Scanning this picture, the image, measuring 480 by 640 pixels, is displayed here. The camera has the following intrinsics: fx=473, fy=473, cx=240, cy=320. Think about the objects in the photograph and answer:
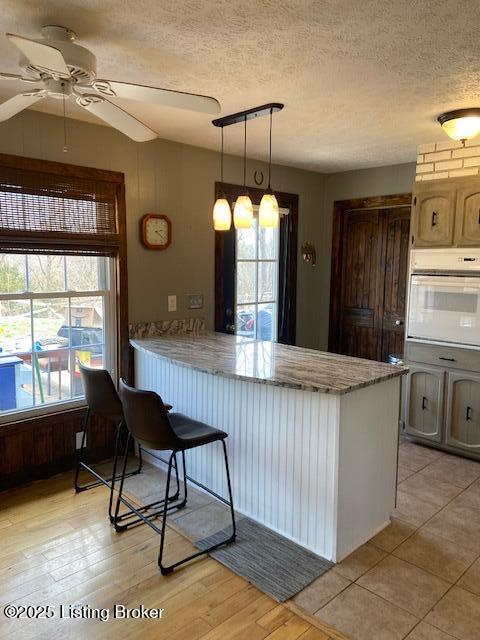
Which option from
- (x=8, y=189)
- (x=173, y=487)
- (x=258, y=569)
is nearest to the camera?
(x=258, y=569)

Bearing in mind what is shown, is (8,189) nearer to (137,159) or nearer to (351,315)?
(137,159)

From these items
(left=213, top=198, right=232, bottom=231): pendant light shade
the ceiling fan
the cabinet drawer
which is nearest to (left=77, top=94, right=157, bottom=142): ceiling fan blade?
the ceiling fan

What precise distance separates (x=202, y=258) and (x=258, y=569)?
2349 millimetres

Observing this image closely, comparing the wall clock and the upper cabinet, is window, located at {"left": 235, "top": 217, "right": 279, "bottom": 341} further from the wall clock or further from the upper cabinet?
the upper cabinet

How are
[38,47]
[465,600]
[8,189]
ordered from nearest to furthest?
[38,47] → [465,600] → [8,189]

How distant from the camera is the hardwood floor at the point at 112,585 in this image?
73.4 inches

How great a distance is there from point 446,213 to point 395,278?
967mm

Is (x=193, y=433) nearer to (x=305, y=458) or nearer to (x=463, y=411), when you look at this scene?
(x=305, y=458)

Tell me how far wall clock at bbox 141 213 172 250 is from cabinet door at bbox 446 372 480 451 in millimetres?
2334

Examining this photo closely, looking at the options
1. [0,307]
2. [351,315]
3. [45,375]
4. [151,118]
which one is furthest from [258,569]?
[351,315]

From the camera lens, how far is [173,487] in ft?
10.0

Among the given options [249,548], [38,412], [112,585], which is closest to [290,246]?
[38,412]

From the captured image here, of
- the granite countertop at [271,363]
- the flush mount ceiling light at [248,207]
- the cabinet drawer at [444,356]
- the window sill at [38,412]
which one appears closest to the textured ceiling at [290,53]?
the flush mount ceiling light at [248,207]

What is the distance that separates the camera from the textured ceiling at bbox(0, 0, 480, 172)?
1.65m
